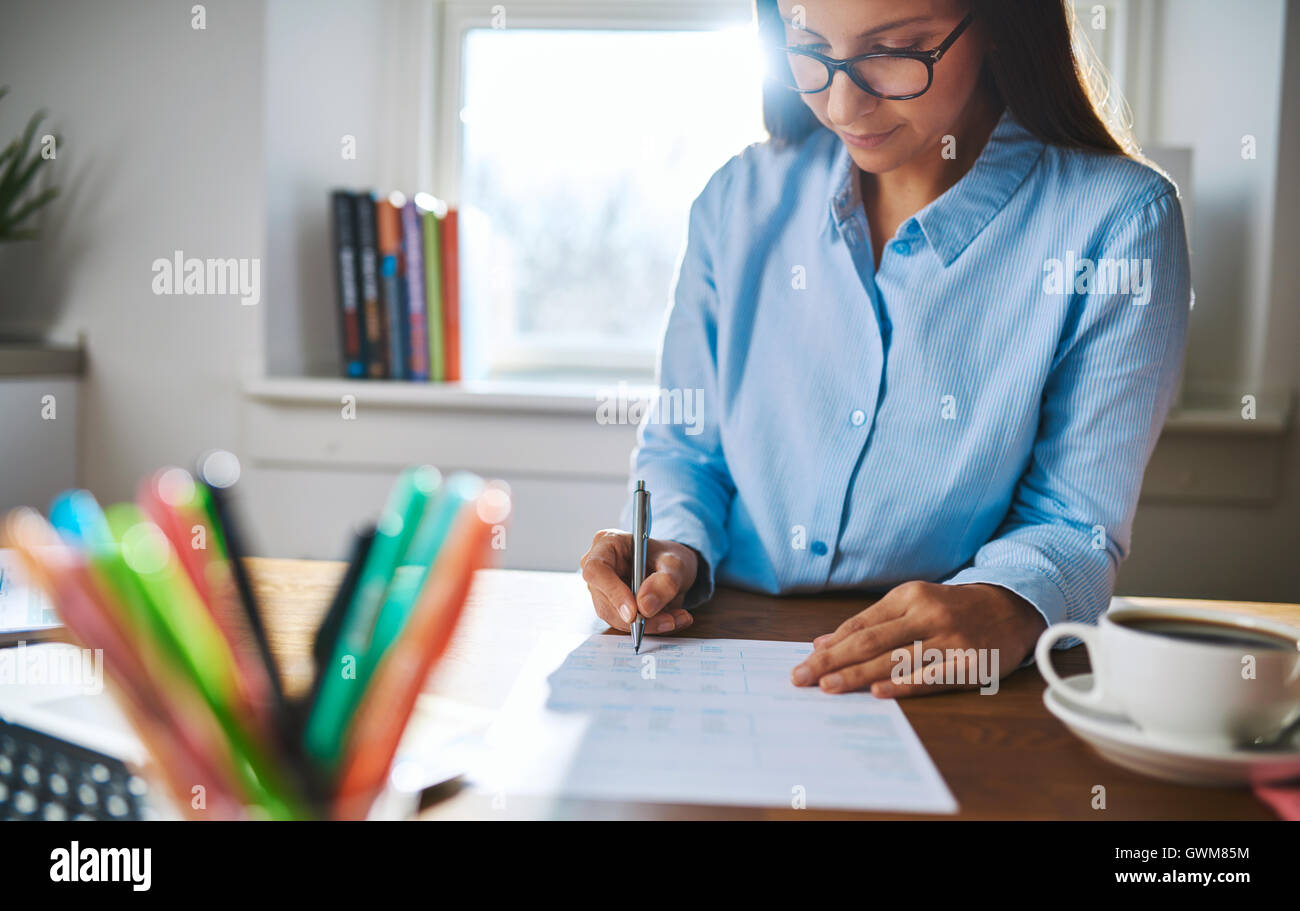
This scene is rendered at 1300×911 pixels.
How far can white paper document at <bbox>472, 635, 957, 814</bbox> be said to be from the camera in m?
0.48

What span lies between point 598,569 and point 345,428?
1222 mm

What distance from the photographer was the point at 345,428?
1885mm

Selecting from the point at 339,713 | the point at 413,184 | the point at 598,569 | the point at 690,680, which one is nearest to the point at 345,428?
the point at 413,184

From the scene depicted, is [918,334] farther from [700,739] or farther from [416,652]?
[416,652]

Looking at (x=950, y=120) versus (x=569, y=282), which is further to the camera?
(x=569, y=282)

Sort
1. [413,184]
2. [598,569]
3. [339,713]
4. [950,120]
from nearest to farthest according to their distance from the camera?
[339,713]
[598,569]
[950,120]
[413,184]

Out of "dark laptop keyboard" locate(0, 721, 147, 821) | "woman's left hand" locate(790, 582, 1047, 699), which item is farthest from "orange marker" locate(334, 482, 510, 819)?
"woman's left hand" locate(790, 582, 1047, 699)

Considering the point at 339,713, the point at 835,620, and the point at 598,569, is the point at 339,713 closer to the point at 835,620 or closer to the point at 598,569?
the point at 598,569

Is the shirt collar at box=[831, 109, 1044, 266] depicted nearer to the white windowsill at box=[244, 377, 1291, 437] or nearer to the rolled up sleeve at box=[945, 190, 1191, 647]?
the rolled up sleeve at box=[945, 190, 1191, 647]

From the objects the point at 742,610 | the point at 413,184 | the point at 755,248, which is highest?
the point at 413,184

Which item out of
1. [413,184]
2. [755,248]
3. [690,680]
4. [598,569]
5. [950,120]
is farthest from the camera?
[413,184]

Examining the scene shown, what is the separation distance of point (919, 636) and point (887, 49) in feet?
1.76

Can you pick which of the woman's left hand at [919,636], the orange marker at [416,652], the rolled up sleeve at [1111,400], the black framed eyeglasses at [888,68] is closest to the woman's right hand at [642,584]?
the woman's left hand at [919,636]

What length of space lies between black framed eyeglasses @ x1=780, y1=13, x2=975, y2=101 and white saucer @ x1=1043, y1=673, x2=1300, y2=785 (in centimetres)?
60
